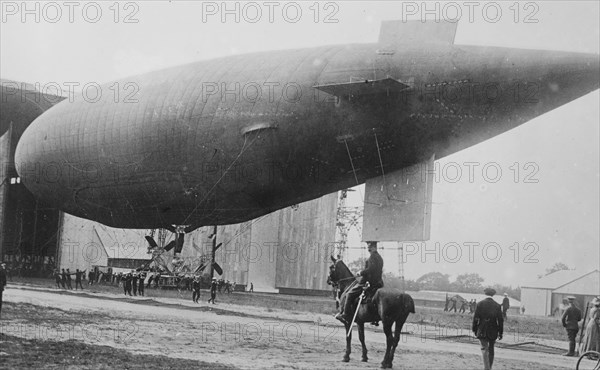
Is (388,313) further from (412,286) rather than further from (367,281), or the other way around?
(412,286)

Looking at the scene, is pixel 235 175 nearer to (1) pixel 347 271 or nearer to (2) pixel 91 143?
(1) pixel 347 271

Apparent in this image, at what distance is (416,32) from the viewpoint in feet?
39.4

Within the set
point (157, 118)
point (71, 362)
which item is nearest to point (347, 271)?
point (71, 362)

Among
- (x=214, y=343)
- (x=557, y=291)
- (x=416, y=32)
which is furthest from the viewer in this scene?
(x=557, y=291)

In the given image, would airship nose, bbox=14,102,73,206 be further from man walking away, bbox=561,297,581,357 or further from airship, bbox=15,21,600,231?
man walking away, bbox=561,297,581,357

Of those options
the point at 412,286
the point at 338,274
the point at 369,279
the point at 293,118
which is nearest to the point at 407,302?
the point at 369,279

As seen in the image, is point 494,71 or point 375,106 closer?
point 494,71

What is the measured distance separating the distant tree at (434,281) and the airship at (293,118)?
101 m

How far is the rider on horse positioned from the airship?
2.56 meters

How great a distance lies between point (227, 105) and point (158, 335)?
4.86 meters

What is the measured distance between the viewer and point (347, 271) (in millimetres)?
11320

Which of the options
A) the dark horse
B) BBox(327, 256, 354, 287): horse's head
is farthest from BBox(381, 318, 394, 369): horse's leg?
BBox(327, 256, 354, 287): horse's head

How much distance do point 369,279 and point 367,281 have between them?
67 mm

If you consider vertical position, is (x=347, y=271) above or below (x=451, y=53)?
below
